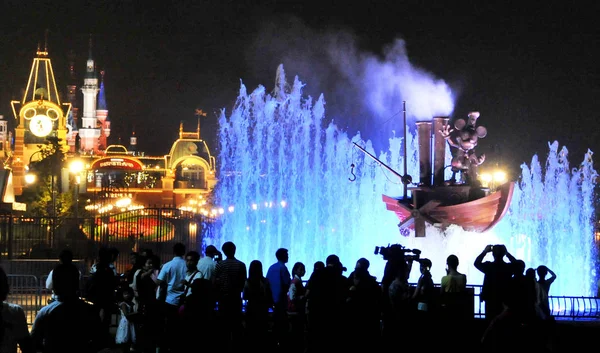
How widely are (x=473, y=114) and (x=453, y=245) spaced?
4.14m

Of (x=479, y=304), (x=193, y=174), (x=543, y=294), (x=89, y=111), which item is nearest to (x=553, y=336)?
(x=543, y=294)

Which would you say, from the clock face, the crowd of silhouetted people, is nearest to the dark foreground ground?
the crowd of silhouetted people

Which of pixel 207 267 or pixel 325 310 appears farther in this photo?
pixel 207 267

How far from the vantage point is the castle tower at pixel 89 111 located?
122312mm

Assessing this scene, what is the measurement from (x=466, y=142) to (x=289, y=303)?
1277 centimetres

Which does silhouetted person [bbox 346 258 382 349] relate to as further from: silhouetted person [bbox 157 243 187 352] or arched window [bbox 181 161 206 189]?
arched window [bbox 181 161 206 189]

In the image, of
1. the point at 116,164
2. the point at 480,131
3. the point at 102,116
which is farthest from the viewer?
the point at 102,116

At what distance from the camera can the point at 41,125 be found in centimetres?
10150

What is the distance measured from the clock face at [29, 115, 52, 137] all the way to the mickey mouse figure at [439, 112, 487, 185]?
265 ft

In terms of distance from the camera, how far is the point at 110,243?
27875 millimetres

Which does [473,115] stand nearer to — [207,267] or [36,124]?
[207,267]

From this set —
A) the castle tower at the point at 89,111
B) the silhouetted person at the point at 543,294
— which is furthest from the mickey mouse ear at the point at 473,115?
the castle tower at the point at 89,111

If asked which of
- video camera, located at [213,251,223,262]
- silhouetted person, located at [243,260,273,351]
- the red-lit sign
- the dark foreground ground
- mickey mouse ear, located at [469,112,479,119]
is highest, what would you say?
the red-lit sign

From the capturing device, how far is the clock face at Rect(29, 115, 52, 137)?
101 m
